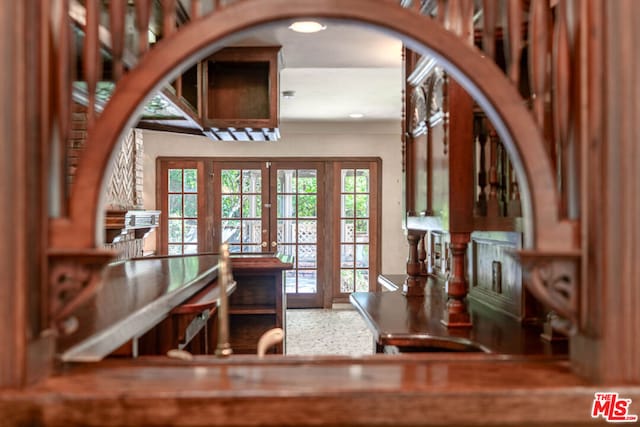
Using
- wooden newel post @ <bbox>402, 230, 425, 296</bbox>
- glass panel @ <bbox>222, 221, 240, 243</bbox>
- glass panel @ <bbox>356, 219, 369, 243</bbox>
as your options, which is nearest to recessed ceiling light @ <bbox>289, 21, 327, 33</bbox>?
wooden newel post @ <bbox>402, 230, 425, 296</bbox>

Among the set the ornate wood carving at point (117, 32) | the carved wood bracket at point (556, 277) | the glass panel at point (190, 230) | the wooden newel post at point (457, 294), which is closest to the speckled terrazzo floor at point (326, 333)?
the glass panel at point (190, 230)

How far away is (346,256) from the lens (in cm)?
730

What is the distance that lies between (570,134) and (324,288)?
21.2ft

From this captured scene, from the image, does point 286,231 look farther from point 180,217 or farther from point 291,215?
point 180,217

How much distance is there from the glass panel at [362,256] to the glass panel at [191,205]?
7.38ft

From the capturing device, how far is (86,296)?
86 centimetres

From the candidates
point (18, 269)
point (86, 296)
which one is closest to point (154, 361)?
point (86, 296)

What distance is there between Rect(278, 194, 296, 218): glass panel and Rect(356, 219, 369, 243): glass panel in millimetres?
909

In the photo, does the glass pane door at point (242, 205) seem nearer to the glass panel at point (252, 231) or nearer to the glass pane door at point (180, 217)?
the glass panel at point (252, 231)

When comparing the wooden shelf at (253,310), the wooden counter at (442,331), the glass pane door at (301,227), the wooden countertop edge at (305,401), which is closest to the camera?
the wooden countertop edge at (305,401)

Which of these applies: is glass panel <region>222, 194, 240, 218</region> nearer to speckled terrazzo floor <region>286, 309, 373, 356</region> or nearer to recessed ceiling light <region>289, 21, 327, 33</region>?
speckled terrazzo floor <region>286, 309, 373, 356</region>

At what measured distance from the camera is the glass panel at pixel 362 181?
732cm

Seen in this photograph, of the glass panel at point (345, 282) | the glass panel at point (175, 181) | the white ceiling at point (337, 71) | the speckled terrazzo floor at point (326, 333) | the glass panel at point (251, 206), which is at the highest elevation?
the white ceiling at point (337, 71)

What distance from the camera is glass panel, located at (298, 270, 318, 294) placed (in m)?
A: 7.26
